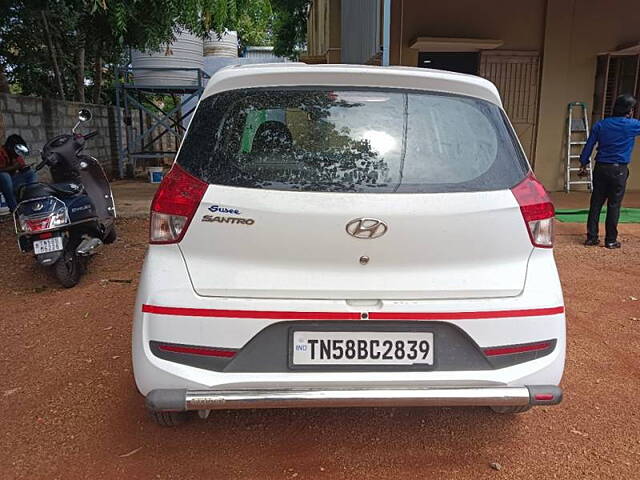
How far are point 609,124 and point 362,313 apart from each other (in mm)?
5265

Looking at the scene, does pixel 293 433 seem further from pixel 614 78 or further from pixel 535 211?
pixel 614 78

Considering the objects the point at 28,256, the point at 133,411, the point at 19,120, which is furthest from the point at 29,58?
the point at 133,411

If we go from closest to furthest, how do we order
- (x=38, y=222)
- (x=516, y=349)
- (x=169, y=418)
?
(x=516, y=349)
(x=169, y=418)
(x=38, y=222)

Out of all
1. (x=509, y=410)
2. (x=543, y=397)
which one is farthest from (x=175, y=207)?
(x=509, y=410)

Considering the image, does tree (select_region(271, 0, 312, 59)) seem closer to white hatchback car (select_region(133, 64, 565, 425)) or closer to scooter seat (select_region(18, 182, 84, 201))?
scooter seat (select_region(18, 182, 84, 201))

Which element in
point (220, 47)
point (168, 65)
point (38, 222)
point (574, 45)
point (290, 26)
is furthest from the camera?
point (290, 26)

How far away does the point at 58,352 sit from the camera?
352 cm

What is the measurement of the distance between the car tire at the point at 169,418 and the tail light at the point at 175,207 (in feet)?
2.73

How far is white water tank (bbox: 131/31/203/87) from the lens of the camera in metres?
12.6

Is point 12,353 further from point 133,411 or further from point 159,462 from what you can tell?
point 159,462

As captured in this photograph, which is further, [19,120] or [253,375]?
[19,120]

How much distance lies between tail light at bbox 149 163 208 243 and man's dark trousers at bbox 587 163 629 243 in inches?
217

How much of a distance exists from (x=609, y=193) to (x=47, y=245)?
5.78 metres

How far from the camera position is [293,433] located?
2.61m
